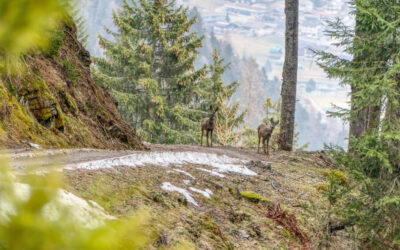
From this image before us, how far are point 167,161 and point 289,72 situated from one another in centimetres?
965

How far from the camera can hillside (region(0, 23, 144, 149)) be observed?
5.50 m

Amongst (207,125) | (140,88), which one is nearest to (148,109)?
(140,88)

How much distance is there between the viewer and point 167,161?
6879 millimetres

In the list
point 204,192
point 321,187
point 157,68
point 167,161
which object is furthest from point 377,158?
point 157,68

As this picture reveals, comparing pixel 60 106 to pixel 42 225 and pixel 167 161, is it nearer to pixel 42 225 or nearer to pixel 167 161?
pixel 167 161

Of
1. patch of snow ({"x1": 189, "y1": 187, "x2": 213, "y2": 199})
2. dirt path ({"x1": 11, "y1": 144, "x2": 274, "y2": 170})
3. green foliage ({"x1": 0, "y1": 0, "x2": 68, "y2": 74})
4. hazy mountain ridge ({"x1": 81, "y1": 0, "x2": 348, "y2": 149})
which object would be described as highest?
green foliage ({"x1": 0, "y1": 0, "x2": 68, "y2": 74})

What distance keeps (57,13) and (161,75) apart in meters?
27.6

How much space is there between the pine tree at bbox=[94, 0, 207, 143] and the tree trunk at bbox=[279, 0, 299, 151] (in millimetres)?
9841

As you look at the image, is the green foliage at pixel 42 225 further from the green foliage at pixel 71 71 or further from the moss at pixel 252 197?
the green foliage at pixel 71 71

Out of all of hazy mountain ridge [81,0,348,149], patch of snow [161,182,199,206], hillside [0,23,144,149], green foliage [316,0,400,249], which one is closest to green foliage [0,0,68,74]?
hillside [0,23,144,149]

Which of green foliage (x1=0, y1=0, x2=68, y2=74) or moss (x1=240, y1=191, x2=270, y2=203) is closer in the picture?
green foliage (x1=0, y1=0, x2=68, y2=74)

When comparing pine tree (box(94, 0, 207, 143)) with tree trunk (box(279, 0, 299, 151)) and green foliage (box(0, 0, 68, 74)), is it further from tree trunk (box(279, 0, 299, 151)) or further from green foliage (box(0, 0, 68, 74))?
green foliage (box(0, 0, 68, 74))

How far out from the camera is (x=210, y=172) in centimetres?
703

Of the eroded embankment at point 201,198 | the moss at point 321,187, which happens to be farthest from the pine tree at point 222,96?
the eroded embankment at point 201,198
